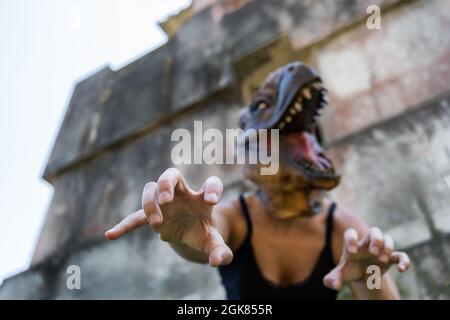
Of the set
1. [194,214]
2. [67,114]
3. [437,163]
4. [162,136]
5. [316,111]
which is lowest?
[194,214]

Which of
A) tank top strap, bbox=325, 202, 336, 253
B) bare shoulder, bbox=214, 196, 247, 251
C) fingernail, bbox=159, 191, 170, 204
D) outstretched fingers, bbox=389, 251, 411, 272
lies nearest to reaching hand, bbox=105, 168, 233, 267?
fingernail, bbox=159, 191, 170, 204

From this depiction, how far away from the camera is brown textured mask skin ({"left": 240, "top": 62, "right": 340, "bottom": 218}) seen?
8.05 feet

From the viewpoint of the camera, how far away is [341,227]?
8.45 feet

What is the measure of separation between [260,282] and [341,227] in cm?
58

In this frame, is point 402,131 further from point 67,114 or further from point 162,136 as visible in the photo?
point 67,114

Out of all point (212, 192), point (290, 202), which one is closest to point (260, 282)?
point (290, 202)

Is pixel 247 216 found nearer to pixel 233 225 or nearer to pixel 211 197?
pixel 233 225

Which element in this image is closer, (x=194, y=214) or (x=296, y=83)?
(x=194, y=214)

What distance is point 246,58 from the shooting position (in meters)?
4.25

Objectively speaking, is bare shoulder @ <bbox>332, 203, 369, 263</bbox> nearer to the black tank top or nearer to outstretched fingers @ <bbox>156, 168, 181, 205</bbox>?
the black tank top

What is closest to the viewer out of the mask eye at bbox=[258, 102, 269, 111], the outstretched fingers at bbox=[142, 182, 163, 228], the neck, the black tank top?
the outstretched fingers at bbox=[142, 182, 163, 228]

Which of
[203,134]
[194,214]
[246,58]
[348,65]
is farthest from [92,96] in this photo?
[194,214]

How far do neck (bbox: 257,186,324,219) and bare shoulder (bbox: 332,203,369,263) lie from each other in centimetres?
15
